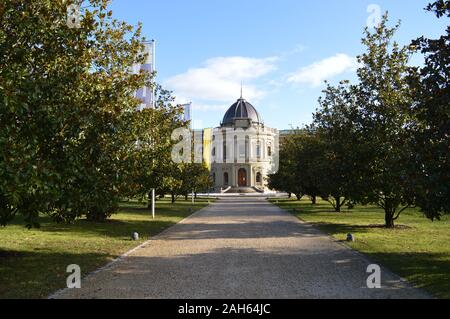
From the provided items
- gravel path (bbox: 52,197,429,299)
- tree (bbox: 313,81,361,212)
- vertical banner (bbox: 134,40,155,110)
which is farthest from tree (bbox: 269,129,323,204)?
gravel path (bbox: 52,197,429,299)

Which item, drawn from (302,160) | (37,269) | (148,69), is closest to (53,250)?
(37,269)

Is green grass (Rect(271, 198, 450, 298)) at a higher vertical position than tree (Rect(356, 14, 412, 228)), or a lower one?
lower

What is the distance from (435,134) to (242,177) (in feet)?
308

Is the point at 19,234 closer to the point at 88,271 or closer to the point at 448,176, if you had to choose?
the point at 88,271

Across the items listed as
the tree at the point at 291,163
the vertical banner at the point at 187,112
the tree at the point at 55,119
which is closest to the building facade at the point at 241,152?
the tree at the point at 291,163

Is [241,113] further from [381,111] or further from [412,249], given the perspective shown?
[412,249]

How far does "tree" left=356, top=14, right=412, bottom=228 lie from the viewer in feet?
60.1

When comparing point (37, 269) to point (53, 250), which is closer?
point (37, 269)

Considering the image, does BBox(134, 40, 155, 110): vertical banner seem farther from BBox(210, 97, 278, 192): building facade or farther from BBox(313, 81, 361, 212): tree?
BBox(210, 97, 278, 192): building facade

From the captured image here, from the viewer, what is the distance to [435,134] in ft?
33.7

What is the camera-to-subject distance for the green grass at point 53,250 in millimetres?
8859

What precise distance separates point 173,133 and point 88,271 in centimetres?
1719

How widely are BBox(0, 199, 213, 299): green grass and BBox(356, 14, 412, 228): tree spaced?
9655 mm
